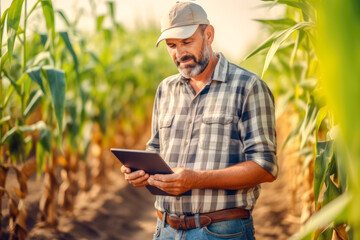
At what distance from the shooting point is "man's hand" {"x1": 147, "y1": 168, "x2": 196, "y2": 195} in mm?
1250

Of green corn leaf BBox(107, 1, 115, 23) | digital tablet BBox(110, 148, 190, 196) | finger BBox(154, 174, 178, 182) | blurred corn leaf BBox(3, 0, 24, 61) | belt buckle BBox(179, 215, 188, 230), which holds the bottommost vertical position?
belt buckle BBox(179, 215, 188, 230)

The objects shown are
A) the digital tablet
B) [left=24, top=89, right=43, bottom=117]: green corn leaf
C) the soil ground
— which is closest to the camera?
the digital tablet

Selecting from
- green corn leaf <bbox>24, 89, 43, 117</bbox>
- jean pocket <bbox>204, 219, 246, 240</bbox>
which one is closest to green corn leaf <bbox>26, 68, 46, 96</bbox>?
green corn leaf <bbox>24, 89, 43, 117</bbox>

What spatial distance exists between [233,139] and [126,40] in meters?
4.29

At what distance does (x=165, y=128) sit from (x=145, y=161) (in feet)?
0.87

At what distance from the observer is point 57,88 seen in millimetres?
1800

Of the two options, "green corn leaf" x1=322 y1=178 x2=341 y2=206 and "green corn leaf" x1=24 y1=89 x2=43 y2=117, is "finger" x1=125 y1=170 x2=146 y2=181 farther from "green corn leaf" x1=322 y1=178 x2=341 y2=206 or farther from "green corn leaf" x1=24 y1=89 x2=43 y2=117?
"green corn leaf" x1=24 y1=89 x2=43 y2=117

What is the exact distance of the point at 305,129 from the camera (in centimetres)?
154

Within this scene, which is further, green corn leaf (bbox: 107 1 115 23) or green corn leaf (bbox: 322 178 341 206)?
green corn leaf (bbox: 107 1 115 23)

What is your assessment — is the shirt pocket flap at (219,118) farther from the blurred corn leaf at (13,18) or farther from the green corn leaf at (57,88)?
the blurred corn leaf at (13,18)

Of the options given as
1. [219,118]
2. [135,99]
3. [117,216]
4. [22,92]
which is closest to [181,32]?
[219,118]

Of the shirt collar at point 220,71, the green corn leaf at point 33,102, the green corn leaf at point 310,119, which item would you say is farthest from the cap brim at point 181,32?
the green corn leaf at point 33,102

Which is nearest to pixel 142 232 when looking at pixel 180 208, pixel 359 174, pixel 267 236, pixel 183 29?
pixel 267 236

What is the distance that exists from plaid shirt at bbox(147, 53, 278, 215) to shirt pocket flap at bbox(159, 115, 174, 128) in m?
0.01
